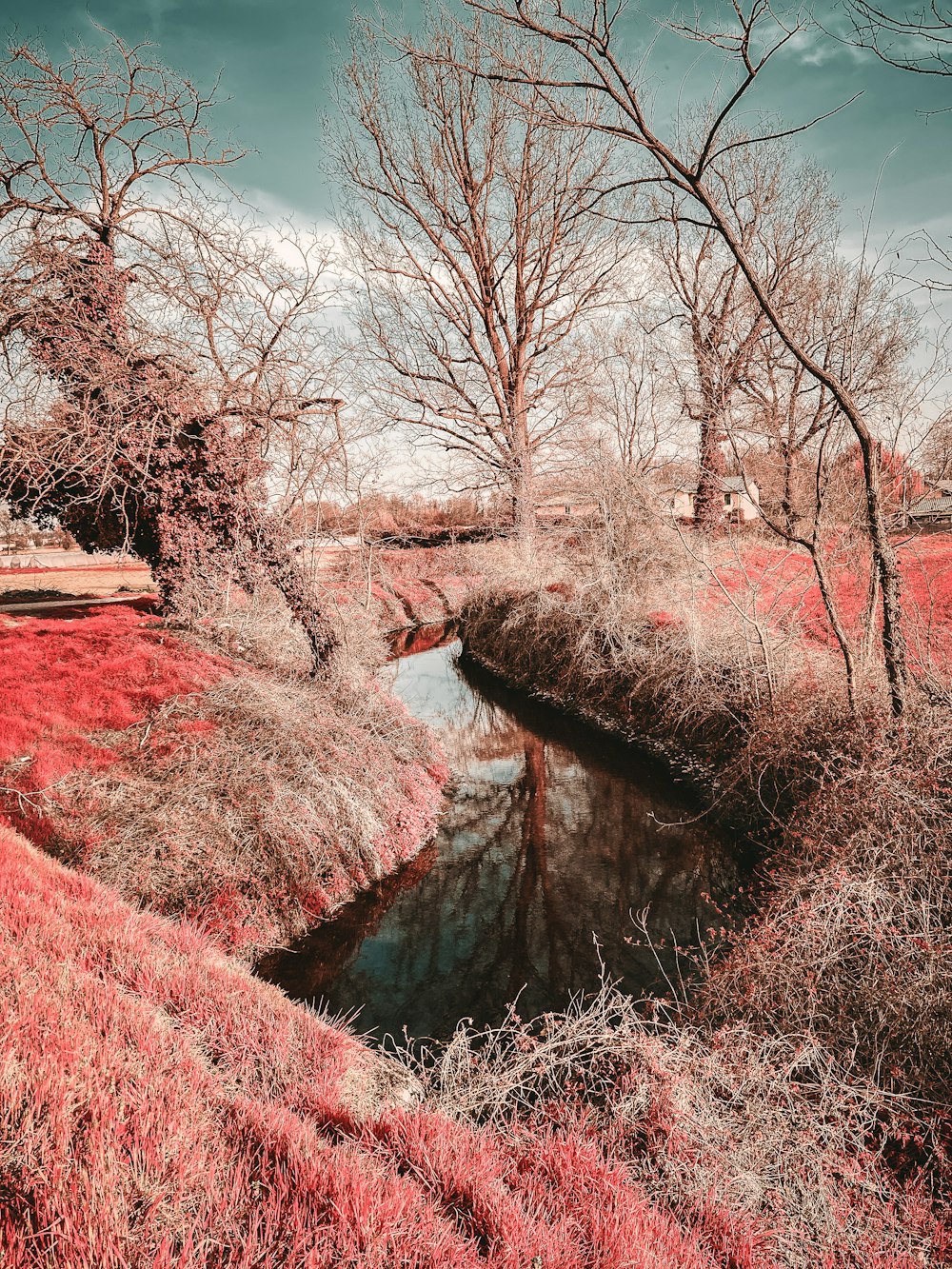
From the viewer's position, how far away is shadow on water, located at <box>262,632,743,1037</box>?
5035 mm

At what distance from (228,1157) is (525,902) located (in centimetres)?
427

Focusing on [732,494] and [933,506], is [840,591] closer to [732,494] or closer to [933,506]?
[732,494]

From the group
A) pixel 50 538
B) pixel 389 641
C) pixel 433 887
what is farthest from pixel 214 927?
pixel 50 538

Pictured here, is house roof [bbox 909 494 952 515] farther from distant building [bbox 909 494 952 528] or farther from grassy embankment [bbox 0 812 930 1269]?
grassy embankment [bbox 0 812 930 1269]

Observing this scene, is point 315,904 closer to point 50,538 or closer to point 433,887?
point 433,887

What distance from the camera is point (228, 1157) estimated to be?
2.25 meters

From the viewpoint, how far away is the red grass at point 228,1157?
6.13ft

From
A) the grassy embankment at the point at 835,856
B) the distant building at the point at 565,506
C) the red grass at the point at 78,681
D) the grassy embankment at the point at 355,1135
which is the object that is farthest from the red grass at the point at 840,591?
the red grass at the point at 78,681

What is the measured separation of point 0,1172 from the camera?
Result: 187 centimetres

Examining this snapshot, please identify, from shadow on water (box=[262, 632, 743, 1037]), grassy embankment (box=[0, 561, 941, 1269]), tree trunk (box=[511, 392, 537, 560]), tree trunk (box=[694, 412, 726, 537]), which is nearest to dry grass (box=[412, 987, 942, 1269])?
grassy embankment (box=[0, 561, 941, 1269])

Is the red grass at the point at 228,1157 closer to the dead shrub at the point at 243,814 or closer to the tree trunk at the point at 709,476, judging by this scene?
the dead shrub at the point at 243,814

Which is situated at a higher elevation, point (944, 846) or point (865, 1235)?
point (944, 846)

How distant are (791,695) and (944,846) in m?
3.39

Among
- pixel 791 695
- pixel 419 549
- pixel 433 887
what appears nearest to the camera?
pixel 433 887
